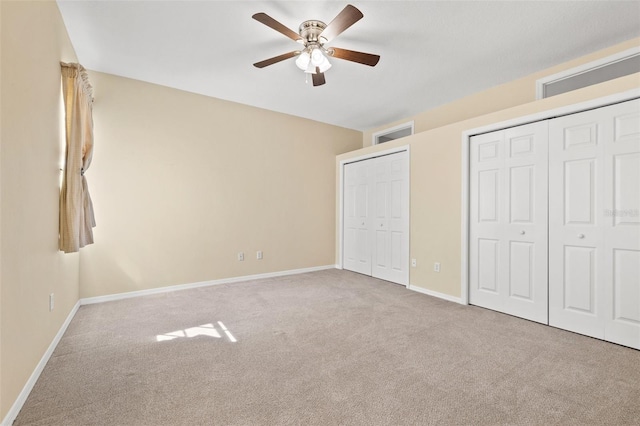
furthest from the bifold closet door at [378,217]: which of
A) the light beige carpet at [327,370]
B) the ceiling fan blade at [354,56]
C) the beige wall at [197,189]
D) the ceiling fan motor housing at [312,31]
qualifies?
the ceiling fan motor housing at [312,31]

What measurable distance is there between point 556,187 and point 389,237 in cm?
227

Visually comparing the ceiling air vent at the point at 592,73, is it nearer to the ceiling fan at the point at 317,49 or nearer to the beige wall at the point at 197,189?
the ceiling fan at the point at 317,49

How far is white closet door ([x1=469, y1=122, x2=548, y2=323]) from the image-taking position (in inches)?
116

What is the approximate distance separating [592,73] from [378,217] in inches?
120

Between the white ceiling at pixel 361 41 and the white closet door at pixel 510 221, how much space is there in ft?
2.78

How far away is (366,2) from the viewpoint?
2379 mm

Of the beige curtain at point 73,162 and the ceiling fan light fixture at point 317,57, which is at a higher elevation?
the ceiling fan light fixture at point 317,57

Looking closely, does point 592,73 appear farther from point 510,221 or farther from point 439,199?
point 439,199

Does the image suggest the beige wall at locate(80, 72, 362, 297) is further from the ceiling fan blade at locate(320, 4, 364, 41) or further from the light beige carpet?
the ceiling fan blade at locate(320, 4, 364, 41)

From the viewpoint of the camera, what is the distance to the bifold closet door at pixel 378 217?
4.42 metres

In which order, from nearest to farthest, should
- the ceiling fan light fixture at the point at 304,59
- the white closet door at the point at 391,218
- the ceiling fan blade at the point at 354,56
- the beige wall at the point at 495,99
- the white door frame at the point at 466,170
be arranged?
the ceiling fan blade at the point at 354,56
the ceiling fan light fixture at the point at 304,59
the white door frame at the point at 466,170
the beige wall at the point at 495,99
the white closet door at the point at 391,218

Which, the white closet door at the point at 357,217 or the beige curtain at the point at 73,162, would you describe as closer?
the beige curtain at the point at 73,162

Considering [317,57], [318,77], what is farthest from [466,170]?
[317,57]

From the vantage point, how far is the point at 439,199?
3871mm
